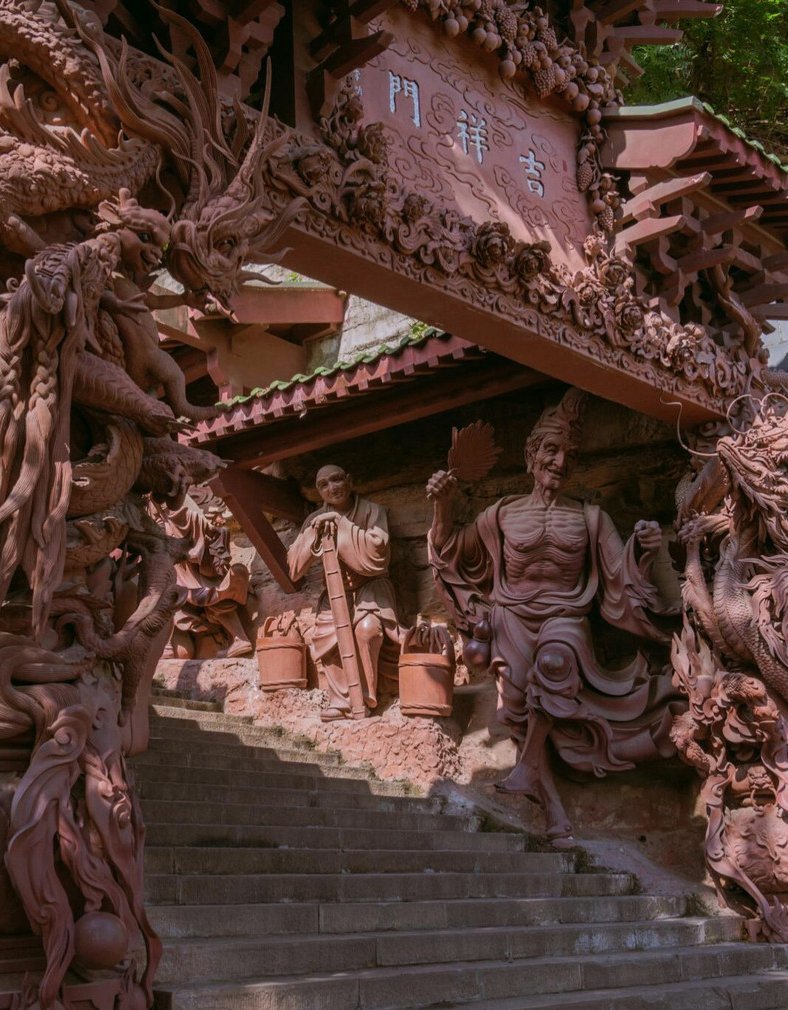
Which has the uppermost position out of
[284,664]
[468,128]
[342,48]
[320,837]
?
[468,128]

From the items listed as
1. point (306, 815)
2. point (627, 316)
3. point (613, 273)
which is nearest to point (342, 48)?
point (613, 273)

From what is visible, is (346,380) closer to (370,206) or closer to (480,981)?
(370,206)

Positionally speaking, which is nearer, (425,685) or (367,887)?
(367,887)

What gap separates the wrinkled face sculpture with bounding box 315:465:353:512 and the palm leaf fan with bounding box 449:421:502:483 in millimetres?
1316

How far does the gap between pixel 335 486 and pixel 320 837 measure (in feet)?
12.6

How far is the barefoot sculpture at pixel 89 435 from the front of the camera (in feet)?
12.8

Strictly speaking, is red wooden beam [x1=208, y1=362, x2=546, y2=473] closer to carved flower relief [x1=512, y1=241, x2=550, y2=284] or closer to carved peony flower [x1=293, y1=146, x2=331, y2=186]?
carved flower relief [x1=512, y1=241, x2=550, y2=284]

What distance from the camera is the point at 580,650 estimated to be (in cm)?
882

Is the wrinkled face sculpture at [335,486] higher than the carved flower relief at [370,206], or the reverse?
the carved flower relief at [370,206]

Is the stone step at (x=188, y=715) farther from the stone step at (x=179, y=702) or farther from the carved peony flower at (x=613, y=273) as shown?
the carved peony flower at (x=613, y=273)

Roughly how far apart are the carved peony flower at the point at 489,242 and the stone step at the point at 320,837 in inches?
129

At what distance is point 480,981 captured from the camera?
5.50 m

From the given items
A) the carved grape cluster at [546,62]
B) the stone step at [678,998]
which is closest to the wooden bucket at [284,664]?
the carved grape cluster at [546,62]

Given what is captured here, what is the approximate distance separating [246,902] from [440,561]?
4068mm
